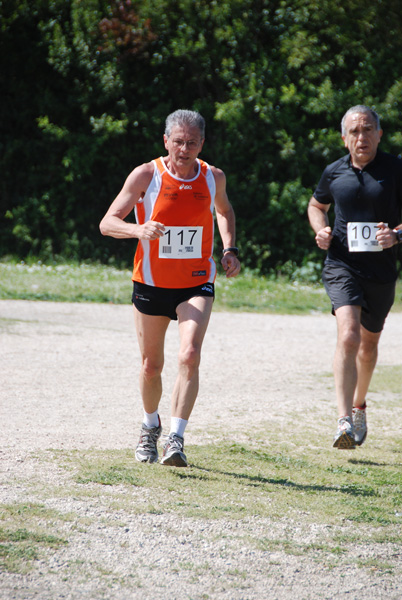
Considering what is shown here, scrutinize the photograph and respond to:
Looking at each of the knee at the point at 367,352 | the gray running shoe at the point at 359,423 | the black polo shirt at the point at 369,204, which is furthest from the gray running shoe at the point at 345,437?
the black polo shirt at the point at 369,204

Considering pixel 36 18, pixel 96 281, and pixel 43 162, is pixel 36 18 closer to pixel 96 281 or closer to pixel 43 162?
pixel 43 162

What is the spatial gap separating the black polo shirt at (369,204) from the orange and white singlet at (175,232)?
1.06 metres

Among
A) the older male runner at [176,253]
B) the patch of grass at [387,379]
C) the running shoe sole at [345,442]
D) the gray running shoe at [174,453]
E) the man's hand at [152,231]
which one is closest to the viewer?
the man's hand at [152,231]

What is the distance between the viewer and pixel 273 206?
17766mm

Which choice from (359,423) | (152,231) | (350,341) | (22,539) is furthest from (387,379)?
(22,539)

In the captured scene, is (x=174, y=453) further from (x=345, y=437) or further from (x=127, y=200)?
(x=127, y=200)

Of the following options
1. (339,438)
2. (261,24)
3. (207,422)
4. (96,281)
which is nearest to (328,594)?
(339,438)

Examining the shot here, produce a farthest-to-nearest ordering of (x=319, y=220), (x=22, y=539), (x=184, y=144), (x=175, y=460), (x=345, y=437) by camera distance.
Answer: (x=319, y=220) → (x=345, y=437) → (x=184, y=144) → (x=175, y=460) → (x=22, y=539)

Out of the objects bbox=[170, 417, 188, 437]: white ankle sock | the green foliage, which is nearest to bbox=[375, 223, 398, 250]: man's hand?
bbox=[170, 417, 188, 437]: white ankle sock

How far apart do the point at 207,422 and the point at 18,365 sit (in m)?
2.63

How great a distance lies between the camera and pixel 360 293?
17.8 ft

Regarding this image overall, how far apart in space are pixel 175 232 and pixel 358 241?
1.29m

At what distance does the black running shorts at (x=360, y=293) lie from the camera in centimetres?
541

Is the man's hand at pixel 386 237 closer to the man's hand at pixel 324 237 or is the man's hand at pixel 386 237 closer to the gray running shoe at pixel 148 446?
the man's hand at pixel 324 237
